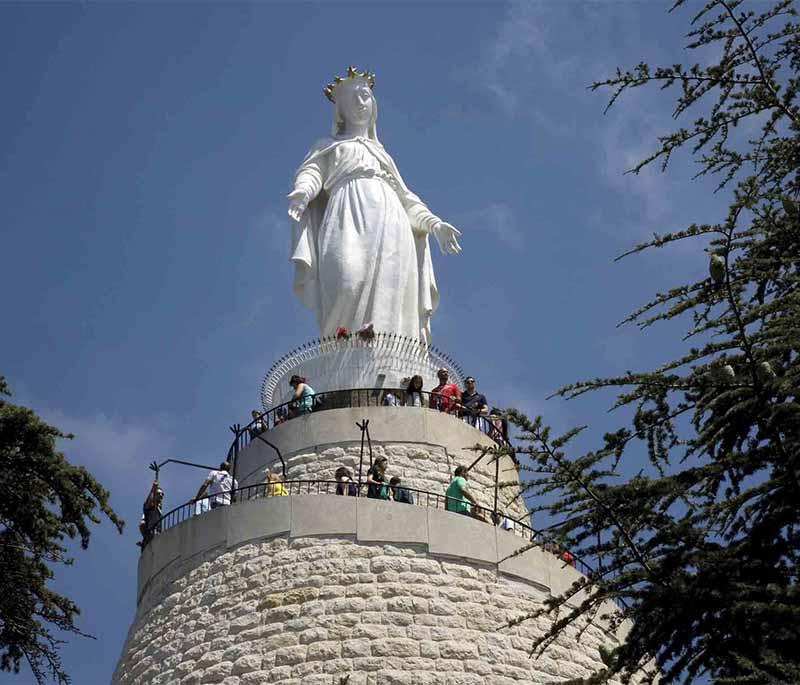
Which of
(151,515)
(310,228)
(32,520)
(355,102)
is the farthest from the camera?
(355,102)

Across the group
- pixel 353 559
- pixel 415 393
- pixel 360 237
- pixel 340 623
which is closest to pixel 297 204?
pixel 360 237

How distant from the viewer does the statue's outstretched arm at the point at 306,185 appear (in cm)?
2756

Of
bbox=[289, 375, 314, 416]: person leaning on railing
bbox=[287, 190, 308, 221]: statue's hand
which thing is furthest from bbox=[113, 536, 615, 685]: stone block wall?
bbox=[287, 190, 308, 221]: statue's hand

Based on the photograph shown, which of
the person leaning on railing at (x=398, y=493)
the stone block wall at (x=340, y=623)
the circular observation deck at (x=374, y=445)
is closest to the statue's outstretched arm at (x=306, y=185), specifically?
the circular observation deck at (x=374, y=445)

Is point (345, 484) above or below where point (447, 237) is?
below

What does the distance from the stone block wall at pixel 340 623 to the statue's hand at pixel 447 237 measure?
942cm

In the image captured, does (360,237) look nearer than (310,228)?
Yes

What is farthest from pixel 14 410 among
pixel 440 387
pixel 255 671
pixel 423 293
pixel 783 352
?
pixel 423 293

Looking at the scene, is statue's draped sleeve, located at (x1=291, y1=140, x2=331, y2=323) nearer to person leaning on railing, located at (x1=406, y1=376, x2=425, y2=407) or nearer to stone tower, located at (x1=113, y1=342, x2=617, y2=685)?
person leaning on railing, located at (x1=406, y1=376, x2=425, y2=407)

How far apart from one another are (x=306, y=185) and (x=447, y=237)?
294cm

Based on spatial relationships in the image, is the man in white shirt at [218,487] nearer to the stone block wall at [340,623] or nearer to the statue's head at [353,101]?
the stone block wall at [340,623]

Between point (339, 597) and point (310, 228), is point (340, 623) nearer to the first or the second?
point (339, 597)

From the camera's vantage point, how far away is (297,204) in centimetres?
2759

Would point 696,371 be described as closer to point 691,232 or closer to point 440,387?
point 691,232
